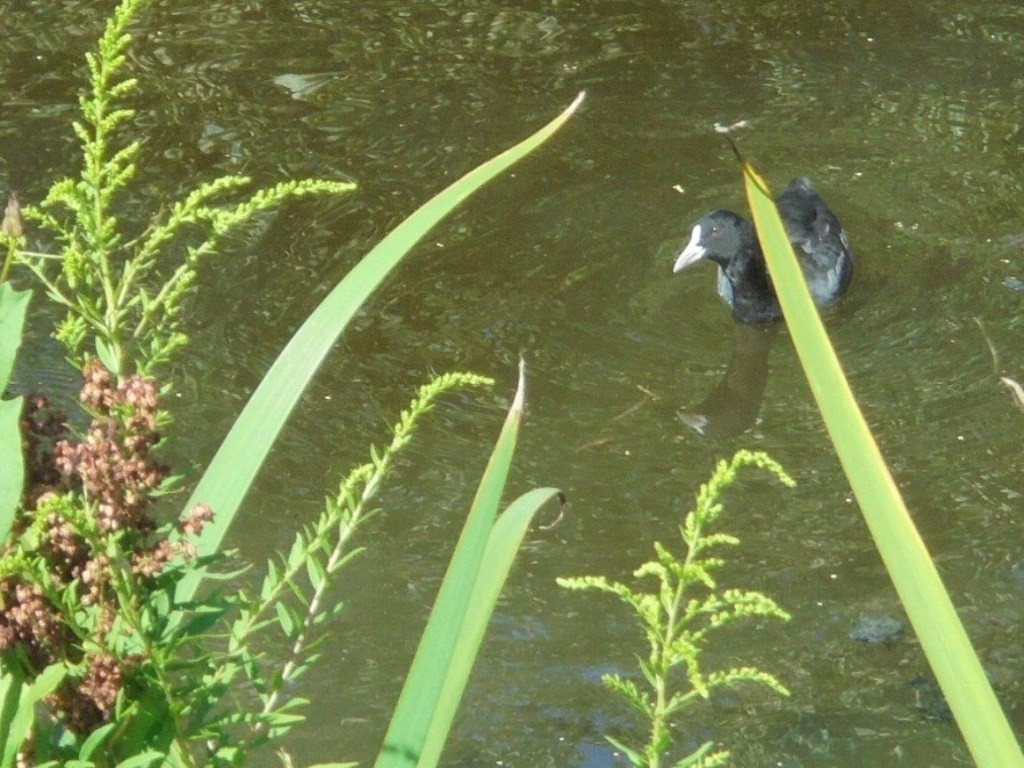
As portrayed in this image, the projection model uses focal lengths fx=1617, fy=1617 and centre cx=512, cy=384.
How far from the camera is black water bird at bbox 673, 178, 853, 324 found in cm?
721

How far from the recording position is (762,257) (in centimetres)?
722

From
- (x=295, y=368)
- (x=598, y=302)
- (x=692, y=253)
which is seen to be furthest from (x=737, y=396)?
(x=295, y=368)

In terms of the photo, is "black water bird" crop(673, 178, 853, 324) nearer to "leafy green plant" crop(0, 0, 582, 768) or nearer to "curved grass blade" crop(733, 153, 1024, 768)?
"leafy green plant" crop(0, 0, 582, 768)

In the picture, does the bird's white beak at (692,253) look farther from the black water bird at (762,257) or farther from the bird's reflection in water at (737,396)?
the bird's reflection in water at (737,396)

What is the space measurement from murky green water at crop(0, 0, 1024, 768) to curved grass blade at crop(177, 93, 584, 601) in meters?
2.42

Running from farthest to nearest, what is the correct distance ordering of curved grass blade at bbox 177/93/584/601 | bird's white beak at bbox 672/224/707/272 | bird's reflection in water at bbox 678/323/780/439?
bird's white beak at bbox 672/224/707/272
bird's reflection in water at bbox 678/323/780/439
curved grass blade at bbox 177/93/584/601

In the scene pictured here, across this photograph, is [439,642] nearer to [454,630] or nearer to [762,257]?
[454,630]

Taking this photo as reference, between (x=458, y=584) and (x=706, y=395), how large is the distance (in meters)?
4.66

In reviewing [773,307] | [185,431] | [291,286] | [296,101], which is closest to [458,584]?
[185,431]

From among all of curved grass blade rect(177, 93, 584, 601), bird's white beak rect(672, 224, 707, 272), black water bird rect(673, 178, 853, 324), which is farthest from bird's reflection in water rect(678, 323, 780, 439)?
curved grass blade rect(177, 93, 584, 601)

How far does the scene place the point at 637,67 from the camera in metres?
8.56

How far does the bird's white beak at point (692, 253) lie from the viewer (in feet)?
23.6

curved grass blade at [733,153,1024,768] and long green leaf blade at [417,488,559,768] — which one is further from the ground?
curved grass blade at [733,153,1024,768]

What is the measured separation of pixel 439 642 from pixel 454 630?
0.02 m
